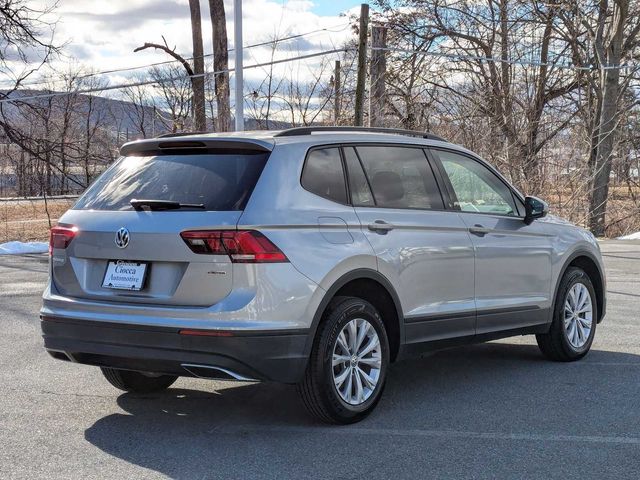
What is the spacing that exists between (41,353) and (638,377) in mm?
4824

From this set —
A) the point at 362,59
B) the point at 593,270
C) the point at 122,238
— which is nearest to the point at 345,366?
the point at 122,238

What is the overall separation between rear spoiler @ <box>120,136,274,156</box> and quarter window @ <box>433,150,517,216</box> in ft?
5.63

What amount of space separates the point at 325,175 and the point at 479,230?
1.51m

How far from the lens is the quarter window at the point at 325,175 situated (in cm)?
541

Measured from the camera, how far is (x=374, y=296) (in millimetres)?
5734

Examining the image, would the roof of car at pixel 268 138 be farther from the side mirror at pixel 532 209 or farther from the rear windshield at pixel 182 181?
the side mirror at pixel 532 209

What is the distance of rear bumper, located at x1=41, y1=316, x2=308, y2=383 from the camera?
4887 millimetres

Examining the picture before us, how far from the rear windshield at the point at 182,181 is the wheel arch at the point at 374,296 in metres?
0.77

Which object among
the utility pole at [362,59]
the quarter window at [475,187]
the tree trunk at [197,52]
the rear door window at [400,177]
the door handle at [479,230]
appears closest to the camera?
the rear door window at [400,177]

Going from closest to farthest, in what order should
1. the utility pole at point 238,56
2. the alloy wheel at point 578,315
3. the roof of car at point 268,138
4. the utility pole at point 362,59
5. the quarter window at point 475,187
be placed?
the roof of car at point 268,138 → the quarter window at point 475,187 → the alloy wheel at point 578,315 → the utility pole at point 238,56 → the utility pole at point 362,59

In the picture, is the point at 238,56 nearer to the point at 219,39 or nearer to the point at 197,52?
the point at 219,39

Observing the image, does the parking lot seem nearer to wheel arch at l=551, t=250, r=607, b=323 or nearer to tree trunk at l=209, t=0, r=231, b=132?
wheel arch at l=551, t=250, r=607, b=323

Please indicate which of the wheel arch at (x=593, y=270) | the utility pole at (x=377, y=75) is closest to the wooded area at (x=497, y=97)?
the utility pole at (x=377, y=75)

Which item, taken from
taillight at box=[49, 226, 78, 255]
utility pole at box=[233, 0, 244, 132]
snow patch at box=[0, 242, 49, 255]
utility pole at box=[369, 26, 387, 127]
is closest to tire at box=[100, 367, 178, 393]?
taillight at box=[49, 226, 78, 255]
